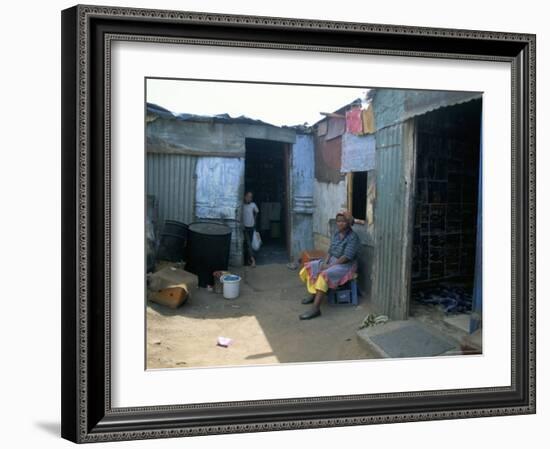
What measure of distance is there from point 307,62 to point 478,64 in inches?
46.2

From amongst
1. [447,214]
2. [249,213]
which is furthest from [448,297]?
[249,213]

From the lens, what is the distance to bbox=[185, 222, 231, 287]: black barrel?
313 centimetres

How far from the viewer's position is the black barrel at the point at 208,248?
10.3 feet

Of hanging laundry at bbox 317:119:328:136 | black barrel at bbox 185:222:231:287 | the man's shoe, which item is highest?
hanging laundry at bbox 317:119:328:136

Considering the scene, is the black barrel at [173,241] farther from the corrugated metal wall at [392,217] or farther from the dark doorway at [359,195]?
the corrugated metal wall at [392,217]

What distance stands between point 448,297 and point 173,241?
194cm

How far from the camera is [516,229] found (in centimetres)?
337

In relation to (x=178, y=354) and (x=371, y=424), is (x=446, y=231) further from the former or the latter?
(x=178, y=354)

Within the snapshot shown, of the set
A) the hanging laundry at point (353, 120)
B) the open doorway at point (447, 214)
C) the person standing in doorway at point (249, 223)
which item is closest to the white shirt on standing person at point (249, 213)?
the person standing in doorway at point (249, 223)

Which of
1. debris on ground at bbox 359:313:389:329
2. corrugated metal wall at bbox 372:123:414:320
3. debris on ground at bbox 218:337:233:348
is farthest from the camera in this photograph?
corrugated metal wall at bbox 372:123:414:320

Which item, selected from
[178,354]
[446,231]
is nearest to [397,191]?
[446,231]

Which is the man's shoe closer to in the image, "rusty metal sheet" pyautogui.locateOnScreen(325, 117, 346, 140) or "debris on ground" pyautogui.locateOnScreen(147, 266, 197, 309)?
"debris on ground" pyautogui.locateOnScreen(147, 266, 197, 309)

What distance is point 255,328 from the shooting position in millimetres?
3117

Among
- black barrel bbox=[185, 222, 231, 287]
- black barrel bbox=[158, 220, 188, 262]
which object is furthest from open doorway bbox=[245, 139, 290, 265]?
black barrel bbox=[158, 220, 188, 262]
